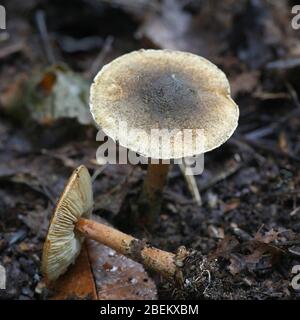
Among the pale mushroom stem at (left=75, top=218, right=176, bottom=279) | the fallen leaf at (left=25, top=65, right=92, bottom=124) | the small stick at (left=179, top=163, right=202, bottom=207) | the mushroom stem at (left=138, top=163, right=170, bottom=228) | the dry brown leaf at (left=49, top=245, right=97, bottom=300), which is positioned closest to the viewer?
the pale mushroom stem at (left=75, top=218, right=176, bottom=279)

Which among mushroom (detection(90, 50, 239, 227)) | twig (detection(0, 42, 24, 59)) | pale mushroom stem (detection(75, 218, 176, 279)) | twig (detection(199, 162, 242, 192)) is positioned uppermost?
mushroom (detection(90, 50, 239, 227))

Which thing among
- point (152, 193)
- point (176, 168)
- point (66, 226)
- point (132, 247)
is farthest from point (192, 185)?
point (66, 226)

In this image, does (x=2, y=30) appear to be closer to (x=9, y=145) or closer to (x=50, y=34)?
(x=50, y=34)

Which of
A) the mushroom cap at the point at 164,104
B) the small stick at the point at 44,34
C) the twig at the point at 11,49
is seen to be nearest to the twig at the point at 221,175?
the mushroom cap at the point at 164,104

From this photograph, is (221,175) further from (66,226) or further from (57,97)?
(57,97)

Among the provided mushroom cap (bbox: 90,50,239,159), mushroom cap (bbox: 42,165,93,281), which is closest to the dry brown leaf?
mushroom cap (bbox: 42,165,93,281)

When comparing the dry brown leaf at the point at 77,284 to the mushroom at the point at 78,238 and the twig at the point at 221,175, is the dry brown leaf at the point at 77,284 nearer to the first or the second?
the mushroom at the point at 78,238

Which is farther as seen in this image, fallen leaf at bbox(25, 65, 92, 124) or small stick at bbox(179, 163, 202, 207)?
fallen leaf at bbox(25, 65, 92, 124)

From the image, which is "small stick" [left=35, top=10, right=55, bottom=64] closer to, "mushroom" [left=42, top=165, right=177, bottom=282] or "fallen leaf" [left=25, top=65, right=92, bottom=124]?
"fallen leaf" [left=25, top=65, right=92, bottom=124]
